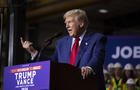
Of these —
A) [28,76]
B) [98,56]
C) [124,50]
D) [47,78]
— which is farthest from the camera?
[124,50]

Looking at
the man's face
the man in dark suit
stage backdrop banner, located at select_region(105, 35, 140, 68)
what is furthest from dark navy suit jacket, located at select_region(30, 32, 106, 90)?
stage backdrop banner, located at select_region(105, 35, 140, 68)

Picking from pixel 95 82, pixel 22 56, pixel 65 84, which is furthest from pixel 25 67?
pixel 22 56

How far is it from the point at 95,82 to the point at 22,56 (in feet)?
4.07

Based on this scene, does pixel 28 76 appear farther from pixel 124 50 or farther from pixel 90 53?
pixel 124 50

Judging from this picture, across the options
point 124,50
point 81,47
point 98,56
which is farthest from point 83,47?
point 124,50

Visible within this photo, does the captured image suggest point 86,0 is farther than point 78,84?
Yes

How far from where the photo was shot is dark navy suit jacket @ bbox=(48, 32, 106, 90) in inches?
115

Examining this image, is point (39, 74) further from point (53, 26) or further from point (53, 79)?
point (53, 26)

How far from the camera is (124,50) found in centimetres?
893

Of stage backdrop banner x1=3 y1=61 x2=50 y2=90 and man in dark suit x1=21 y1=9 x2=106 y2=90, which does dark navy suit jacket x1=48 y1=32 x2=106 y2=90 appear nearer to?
man in dark suit x1=21 y1=9 x2=106 y2=90

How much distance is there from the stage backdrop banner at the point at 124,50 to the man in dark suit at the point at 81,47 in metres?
5.74

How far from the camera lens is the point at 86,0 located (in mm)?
11180

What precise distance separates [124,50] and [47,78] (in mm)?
6562

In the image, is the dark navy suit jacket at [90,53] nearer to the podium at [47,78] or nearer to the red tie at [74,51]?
the red tie at [74,51]
